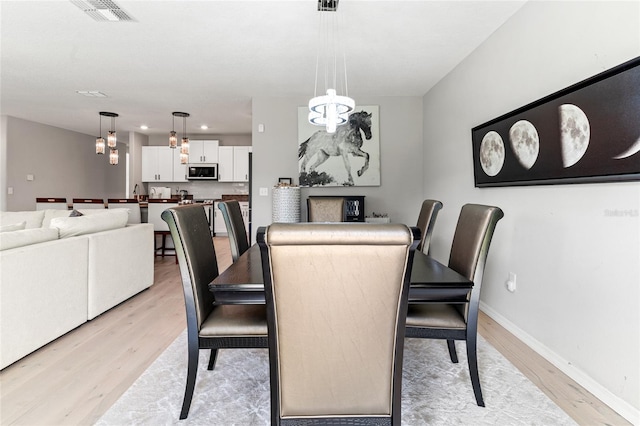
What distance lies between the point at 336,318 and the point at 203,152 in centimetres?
723

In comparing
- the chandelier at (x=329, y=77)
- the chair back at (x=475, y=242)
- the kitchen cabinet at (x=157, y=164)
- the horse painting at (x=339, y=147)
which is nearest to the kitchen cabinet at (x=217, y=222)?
the kitchen cabinet at (x=157, y=164)

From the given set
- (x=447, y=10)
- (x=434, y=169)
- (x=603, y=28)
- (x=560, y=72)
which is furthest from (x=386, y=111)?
(x=603, y=28)

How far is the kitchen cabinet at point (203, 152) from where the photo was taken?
745cm

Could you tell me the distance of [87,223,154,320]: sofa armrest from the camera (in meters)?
2.69

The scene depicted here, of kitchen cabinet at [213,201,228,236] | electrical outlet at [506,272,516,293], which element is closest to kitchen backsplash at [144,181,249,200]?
kitchen cabinet at [213,201,228,236]

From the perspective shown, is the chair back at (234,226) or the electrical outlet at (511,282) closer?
the chair back at (234,226)

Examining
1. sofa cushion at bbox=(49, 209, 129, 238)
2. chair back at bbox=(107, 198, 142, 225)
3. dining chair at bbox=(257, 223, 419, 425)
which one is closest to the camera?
dining chair at bbox=(257, 223, 419, 425)

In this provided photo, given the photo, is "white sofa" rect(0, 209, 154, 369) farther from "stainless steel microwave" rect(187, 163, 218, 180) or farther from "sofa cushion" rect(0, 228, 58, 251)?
"stainless steel microwave" rect(187, 163, 218, 180)

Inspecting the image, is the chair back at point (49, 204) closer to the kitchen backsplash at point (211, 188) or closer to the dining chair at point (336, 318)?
the kitchen backsplash at point (211, 188)

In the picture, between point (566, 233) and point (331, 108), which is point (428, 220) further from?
point (331, 108)

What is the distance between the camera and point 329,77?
12.5 ft

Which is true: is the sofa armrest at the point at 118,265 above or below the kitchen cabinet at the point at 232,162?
below

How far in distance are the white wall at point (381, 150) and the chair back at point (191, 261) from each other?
9.68ft

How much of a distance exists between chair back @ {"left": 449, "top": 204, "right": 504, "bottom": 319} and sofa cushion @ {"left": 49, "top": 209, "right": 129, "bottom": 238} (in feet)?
9.21
